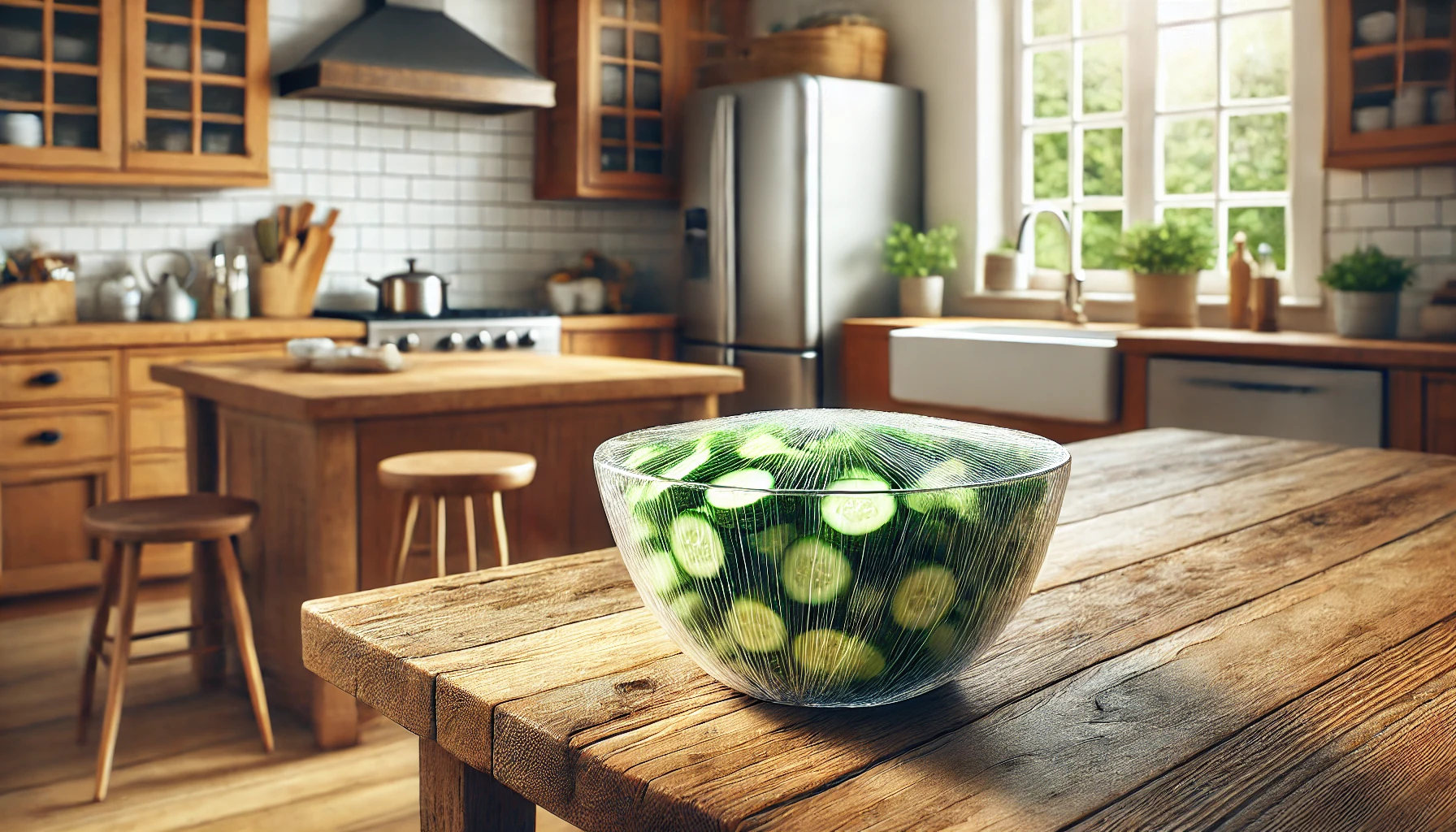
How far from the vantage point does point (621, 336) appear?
566 centimetres

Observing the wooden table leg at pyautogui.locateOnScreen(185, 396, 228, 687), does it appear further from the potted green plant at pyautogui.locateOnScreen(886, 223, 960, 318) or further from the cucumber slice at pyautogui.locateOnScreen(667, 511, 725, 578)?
the potted green plant at pyautogui.locateOnScreen(886, 223, 960, 318)

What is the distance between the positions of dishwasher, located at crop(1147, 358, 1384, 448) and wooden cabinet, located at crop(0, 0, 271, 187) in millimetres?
3439

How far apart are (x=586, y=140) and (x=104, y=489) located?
8.28 ft

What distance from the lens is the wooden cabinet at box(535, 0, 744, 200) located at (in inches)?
224

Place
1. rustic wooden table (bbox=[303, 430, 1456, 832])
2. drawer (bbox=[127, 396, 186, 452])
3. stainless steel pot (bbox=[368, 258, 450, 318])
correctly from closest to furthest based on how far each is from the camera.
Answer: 1. rustic wooden table (bbox=[303, 430, 1456, 832])
2. drawer (bbox=[127, 396, 186, 452])
3. stainless steel pot (bbox=[368, 258, 450, 318])

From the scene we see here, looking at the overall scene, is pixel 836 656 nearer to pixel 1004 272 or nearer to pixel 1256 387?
pixel 1256 387

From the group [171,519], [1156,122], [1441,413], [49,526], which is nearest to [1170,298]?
[1156,122]

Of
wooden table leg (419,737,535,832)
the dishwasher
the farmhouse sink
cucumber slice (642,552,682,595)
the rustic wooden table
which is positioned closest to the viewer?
the rustic wooden table

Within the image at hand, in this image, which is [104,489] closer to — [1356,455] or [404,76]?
[404,76]

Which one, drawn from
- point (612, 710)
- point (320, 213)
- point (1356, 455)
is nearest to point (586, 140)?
point (320, 213)

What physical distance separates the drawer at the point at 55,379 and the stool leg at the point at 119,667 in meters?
1.58

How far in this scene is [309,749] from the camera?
9.50ft

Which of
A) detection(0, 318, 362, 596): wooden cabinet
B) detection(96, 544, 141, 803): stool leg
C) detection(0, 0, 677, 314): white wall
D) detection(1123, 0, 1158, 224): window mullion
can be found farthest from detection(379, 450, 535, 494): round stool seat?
detection(1123, 0, 1158, 224): window mullion

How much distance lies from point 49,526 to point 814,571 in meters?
4.20
